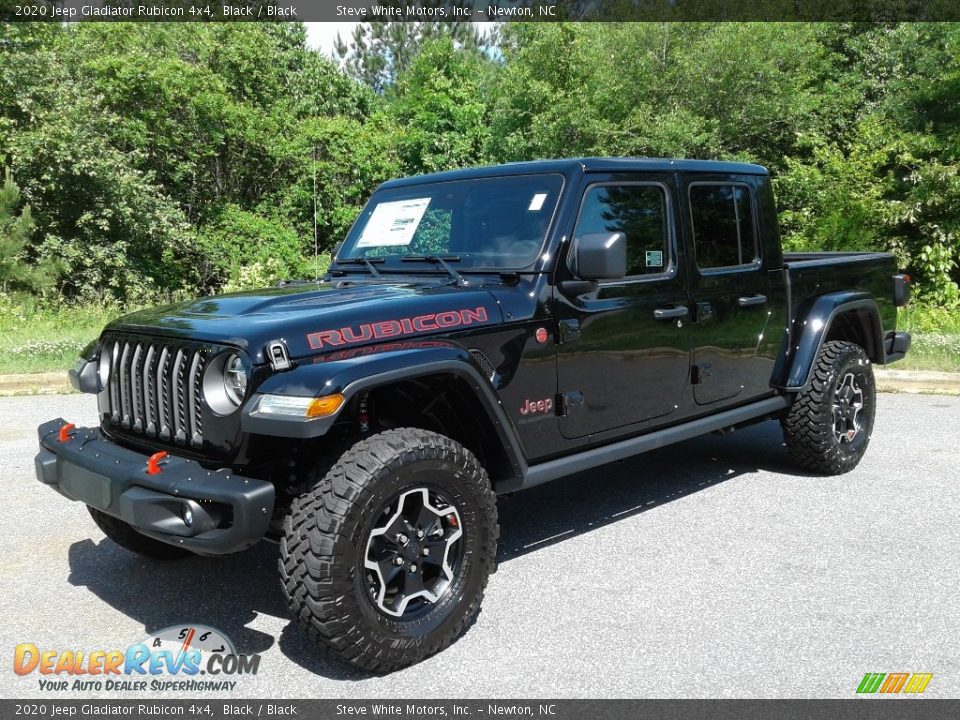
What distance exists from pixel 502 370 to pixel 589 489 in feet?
6.88

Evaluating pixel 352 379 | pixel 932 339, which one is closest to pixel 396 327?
pixel 352 379

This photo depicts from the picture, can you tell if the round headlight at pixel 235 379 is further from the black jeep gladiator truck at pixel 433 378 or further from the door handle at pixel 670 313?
the door handle at pixel 670 313

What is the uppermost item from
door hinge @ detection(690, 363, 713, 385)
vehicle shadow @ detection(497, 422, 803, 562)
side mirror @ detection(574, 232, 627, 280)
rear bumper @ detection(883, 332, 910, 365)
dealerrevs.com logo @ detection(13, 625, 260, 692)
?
side mirror @ detection(574, 232, 627, 280)

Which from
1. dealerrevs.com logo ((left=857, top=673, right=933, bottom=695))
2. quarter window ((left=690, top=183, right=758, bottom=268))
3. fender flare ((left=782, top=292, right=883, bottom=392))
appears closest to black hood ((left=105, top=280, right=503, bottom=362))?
quarter window ((left=690, top=183, right=758, bottom=268))

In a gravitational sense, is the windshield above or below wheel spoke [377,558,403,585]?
above

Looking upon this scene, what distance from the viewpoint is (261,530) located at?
2.96 meters

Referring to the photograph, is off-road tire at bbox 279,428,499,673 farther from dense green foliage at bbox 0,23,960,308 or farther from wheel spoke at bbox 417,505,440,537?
dense green foliage at bbox 0,23,960,308

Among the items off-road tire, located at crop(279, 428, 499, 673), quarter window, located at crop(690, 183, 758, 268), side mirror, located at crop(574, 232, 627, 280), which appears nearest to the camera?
off-road tire, located at crop(279, 428, 499, 673)

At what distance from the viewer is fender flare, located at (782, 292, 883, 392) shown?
5289mm

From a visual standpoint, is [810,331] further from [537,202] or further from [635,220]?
[537,202]

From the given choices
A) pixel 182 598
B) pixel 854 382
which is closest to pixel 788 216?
pixel 854 382

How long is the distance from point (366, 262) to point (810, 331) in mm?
2861

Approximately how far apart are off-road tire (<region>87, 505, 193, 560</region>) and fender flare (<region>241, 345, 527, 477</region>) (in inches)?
59.3

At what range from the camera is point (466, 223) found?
14.0 feet
